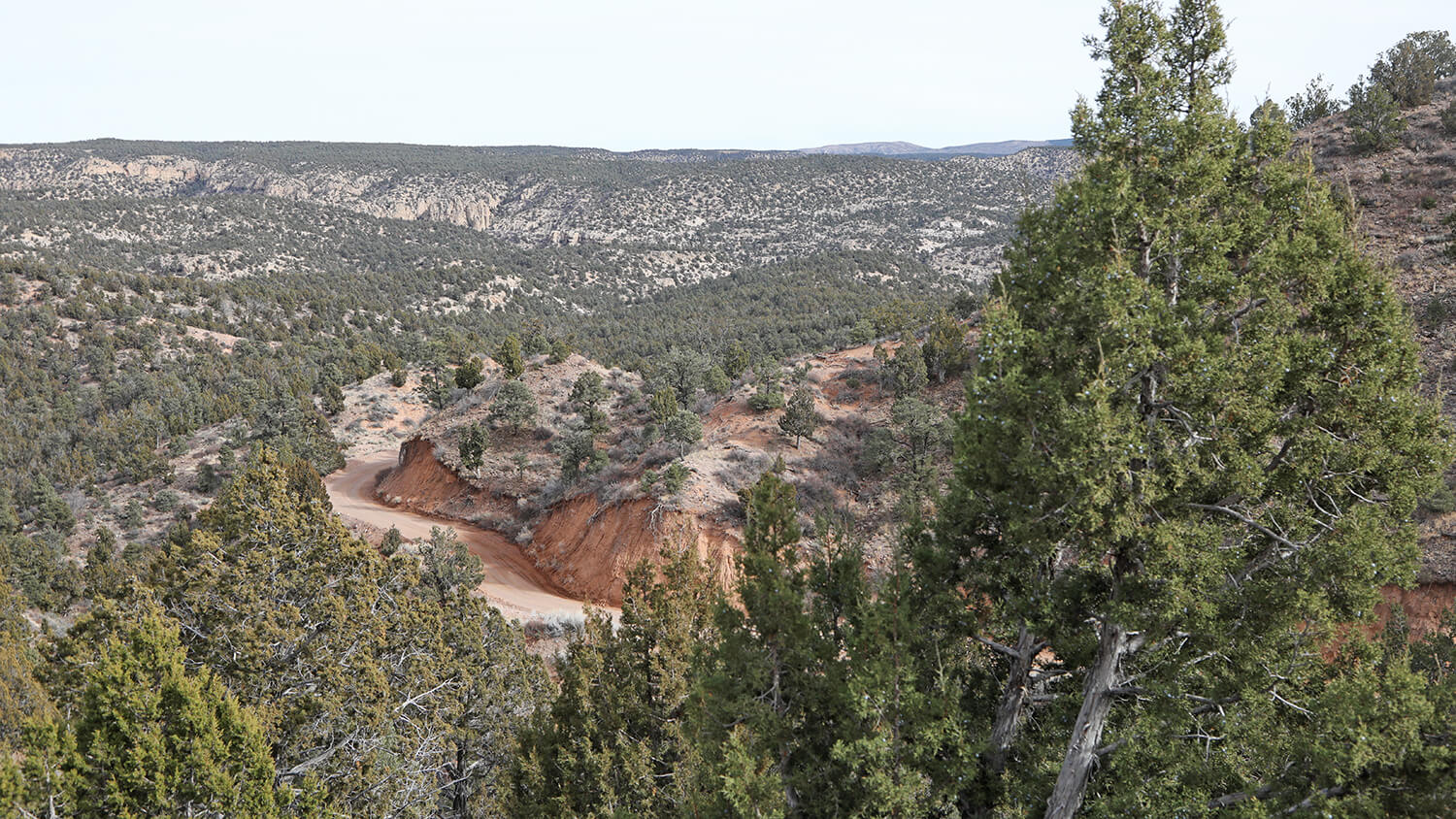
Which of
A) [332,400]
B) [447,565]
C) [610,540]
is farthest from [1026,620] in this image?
[332,400]

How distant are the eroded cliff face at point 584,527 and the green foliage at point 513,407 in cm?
413

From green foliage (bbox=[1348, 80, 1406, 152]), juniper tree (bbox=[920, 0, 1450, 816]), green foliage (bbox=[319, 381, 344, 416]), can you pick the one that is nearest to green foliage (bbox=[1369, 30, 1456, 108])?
green foliage (bbox=[1348, 80, 1406, 152])

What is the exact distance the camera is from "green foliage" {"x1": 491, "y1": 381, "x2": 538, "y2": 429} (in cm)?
4094

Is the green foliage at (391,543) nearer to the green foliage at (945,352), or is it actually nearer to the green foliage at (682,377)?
the green foliage at (682,377)

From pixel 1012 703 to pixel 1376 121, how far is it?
1744 inches

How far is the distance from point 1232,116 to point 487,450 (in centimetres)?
3806

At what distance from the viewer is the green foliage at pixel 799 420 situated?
32531 millimetres

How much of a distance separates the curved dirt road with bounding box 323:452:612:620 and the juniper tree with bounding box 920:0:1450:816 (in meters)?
22.1

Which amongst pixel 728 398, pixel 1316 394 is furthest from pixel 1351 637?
pixel 728 398

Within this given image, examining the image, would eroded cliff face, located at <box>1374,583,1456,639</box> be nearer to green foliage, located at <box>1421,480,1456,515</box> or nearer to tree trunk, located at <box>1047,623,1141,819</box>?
green foliage, located at <box>1421,480,1456,515</box>

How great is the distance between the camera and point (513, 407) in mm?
40938

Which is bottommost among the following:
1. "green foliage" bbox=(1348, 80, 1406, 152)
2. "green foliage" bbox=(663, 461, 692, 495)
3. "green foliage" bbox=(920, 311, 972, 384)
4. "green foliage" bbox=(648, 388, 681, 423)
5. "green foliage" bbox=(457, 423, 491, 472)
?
"green foliage" bbox=(457, 423, 491, 472)

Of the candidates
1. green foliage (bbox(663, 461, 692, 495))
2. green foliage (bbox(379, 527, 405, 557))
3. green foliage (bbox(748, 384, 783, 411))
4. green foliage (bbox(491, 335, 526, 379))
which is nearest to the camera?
green foliage (bbox(379, 527, 405, 557))

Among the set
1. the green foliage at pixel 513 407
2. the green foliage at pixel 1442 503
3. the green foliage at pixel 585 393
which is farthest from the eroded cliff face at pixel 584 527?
the green foliage at pixel 1442 503
